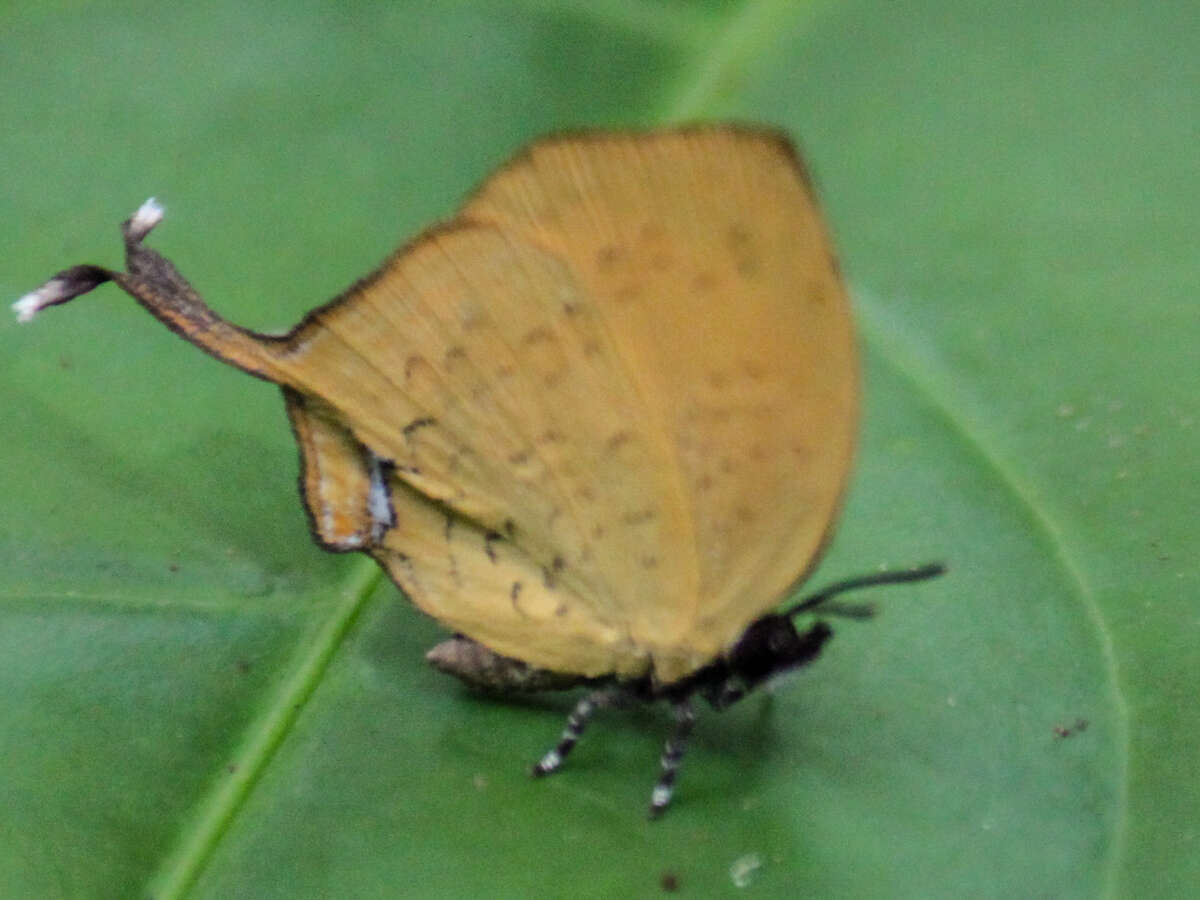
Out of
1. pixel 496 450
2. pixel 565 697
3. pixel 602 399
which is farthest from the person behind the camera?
pixel 565 697

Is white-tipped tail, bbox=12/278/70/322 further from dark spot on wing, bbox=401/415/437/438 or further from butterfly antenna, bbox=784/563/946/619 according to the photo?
butterfly antenna, bbox=784/563/946/619

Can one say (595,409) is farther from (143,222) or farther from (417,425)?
(143,222)

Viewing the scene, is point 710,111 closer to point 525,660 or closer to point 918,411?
point 918,411

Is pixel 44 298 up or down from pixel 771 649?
up

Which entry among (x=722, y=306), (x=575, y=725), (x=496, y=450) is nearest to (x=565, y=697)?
(x=575, y=725)

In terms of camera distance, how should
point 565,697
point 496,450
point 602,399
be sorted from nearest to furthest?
1. point 602,399
2. point 496,450
3. point 565,697

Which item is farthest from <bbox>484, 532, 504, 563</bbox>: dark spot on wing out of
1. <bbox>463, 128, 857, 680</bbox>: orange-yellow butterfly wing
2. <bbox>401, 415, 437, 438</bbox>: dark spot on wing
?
<bbox>463, 128, 857, 680</bbox>: orange-yellow butterfly wing

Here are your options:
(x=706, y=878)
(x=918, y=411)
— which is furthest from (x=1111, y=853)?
(x=918, y=411)

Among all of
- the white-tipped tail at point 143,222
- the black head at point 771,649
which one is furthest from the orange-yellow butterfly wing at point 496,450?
the white-tipped tail at point 143,222

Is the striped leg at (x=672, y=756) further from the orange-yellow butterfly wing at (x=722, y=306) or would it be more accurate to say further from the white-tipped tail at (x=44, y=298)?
the white-tipped tail at (x=44, y=298)
